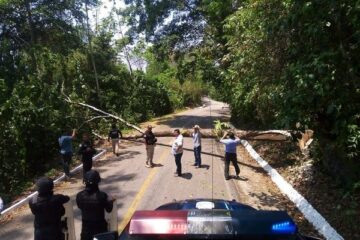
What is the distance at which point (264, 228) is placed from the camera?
10.6 ft

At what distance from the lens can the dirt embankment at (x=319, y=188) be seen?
31.5 ft

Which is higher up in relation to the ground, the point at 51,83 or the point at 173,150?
the point at 51,83

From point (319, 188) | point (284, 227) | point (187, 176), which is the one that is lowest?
point (187, 176)

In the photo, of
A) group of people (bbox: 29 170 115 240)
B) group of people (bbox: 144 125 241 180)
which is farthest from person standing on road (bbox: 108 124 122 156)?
group of people (bbox: 29 170 115 240)

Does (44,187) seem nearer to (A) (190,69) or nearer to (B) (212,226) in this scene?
(B) (212,226)

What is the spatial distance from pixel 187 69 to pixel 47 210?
31.4 meters

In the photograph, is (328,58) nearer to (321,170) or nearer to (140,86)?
(321,170)

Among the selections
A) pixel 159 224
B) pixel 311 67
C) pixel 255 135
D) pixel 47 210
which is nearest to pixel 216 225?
pixel 159 224

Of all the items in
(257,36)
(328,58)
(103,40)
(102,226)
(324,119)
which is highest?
(103,40)

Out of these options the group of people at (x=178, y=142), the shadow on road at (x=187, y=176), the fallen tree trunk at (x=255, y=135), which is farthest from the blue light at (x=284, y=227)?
the fallen tree trunk at (x=255, y=135)

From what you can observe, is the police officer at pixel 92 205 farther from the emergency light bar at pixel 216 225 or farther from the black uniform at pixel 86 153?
the black uniform at pixel 86 153

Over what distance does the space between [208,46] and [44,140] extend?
16378 mm

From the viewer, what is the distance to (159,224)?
3307 mm

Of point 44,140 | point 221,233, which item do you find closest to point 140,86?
point 44,140
